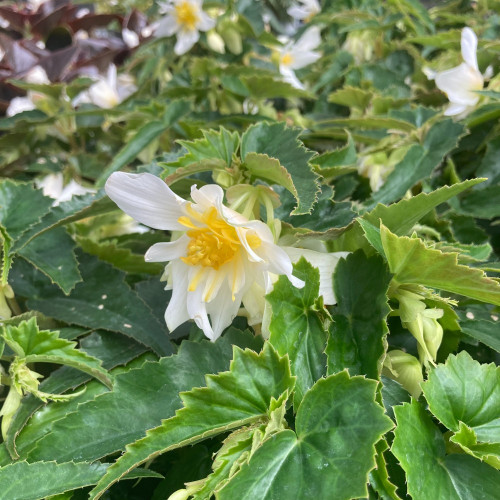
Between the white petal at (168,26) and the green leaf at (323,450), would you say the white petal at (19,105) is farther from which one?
the green leaf at (323,450)

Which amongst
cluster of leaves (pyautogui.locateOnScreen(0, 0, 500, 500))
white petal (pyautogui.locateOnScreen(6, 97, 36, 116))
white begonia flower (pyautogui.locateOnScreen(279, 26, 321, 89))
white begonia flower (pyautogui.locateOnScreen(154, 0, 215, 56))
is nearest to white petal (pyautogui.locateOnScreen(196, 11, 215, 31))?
white begonia flower (pyautogui.locateOnScreen(154, 0, 215, 56))

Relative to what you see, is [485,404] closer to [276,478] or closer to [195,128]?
[276,478]

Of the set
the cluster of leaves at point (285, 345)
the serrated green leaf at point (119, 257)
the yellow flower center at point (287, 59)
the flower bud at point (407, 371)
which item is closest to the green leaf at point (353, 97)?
the cluster of leaves at point (285, 345)

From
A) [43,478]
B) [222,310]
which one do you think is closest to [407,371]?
[222,310]

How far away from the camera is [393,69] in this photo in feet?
3.50

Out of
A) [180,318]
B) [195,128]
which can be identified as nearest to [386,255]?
[180,318]

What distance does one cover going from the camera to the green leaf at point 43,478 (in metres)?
0.38

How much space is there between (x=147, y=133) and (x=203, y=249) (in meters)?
0.42

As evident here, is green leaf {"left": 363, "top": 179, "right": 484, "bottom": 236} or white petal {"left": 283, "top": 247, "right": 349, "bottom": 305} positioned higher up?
green leaf {"left": 363, "top": 179, "right": 484, "bottom": 236}

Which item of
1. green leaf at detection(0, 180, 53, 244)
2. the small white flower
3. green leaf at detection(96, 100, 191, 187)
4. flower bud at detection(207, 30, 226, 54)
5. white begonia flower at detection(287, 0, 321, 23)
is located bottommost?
the small white flower

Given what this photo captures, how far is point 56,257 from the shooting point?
585 millimetres

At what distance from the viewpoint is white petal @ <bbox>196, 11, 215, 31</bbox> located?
980 mm

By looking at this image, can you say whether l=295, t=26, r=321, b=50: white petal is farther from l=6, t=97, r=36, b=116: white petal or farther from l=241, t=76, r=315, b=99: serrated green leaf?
l=6, t=97, r=36, b=116: white petal

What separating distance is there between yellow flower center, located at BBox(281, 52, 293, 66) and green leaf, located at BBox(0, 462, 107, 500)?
0.88 metres
